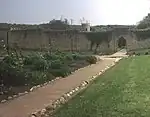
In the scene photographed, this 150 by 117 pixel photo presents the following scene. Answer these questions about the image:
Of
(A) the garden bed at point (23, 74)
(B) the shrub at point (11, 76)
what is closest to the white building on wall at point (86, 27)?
(A) the garden bed at point (23, 74)

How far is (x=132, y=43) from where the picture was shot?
47844 millimetres

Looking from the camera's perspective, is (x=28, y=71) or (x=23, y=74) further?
→ (x=28, y=71)

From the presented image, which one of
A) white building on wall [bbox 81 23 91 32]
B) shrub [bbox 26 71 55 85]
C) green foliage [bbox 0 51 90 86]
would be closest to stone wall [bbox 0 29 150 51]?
white building on wall [bbox 81 23 91 32]

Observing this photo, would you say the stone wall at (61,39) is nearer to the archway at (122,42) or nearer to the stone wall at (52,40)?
the stone wall at (52,40)

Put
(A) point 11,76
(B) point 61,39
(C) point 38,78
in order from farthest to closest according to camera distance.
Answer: (B) point 61,39
(C) point 38,78
(A) point 11,76

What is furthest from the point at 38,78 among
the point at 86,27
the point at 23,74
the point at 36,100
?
the point at 86,27

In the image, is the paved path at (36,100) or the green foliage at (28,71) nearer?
the paved path at (36,100)

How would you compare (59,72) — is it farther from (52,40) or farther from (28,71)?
(52,40)

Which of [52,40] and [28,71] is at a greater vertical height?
[52,40]

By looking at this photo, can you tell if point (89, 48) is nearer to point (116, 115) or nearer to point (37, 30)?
point (37, 30)

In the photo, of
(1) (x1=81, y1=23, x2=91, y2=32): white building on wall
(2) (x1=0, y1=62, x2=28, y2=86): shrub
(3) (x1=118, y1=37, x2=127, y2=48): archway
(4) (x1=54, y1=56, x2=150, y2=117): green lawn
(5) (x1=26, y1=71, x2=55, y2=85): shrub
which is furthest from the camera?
(1) (x1=81, y1=23, x2=91, y2=32): white building on wall

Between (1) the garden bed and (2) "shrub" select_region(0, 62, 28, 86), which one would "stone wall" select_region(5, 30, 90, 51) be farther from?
(2) "shrub" select_region(0, 62, 28, 86)

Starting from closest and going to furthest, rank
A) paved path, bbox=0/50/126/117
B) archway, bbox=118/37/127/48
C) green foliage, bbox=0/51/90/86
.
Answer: paved path, bbox=0/50/126/117, green foliage, bbox=0/51/90/86, archway, bbox=118/37/127/48

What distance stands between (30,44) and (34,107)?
3673cm
